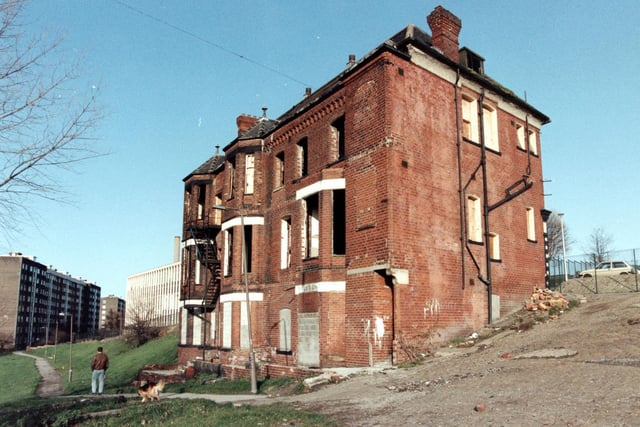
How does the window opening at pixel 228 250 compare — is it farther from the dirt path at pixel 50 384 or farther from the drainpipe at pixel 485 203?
the drainpipe at pixel 485 203

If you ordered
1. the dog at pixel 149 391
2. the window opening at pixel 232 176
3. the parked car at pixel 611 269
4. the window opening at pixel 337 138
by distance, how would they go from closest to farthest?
the dog at pixel 149 391, the window opening at pixel 337 138, the window opening at pixel 232 176, the parked car at pixel 611 269

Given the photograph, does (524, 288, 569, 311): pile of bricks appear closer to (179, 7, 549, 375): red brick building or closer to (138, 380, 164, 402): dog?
(179, 7, 549, 375): red brick building

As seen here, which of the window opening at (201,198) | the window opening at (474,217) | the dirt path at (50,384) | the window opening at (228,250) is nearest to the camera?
the window opening at (474,217)

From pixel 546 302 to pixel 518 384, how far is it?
10205mm

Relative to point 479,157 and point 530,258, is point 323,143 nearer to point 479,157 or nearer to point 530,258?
point 479,157

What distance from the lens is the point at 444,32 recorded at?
20484mm

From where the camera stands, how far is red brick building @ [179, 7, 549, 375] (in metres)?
16.7

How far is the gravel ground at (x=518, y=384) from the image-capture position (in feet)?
28.1

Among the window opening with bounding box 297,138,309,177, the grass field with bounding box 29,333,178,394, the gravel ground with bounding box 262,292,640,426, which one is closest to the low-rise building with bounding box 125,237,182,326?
the grass field with bounding box 29,333,178,394

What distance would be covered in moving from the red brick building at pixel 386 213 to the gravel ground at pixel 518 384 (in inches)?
90.7

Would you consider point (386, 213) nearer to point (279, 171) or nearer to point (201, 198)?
point (279, 171)

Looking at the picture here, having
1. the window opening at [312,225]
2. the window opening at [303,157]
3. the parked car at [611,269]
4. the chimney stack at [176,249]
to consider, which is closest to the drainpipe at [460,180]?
the window opening at [312,225]

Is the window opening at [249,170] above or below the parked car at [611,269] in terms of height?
above

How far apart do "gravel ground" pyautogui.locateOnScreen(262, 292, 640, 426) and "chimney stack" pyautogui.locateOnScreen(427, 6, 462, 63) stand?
10.9 m
